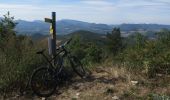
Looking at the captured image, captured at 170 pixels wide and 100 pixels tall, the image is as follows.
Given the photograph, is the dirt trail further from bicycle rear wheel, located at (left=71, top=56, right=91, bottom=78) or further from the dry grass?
bicycle rear wheel, located at (left=71, top=56, right=91, bottom=78)

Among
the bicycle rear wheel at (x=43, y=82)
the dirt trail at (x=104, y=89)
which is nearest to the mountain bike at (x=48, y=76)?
the bicycle rear wheel at (x=43, y=82)

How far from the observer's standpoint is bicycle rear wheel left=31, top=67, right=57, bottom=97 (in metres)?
8.40

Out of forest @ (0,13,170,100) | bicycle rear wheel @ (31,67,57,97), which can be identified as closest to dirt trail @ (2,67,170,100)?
forest @ (0,13,170,100)

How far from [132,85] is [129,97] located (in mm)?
697

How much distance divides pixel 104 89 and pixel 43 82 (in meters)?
1.51

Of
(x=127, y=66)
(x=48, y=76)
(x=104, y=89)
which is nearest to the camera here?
(x=104, y=89)

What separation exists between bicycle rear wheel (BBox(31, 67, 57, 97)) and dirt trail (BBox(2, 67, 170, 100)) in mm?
148

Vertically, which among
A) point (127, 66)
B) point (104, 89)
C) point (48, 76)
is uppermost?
point (127, 66)

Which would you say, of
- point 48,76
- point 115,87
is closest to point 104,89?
point 115,87

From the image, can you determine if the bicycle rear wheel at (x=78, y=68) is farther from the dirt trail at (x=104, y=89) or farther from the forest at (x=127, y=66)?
the forest at (x=127, y=66)

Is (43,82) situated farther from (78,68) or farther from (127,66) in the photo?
(127,66)

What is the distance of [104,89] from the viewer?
8.31 metres

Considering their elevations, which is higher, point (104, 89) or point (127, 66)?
point (127, 66)

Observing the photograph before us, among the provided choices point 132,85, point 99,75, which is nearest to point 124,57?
point 99,75
